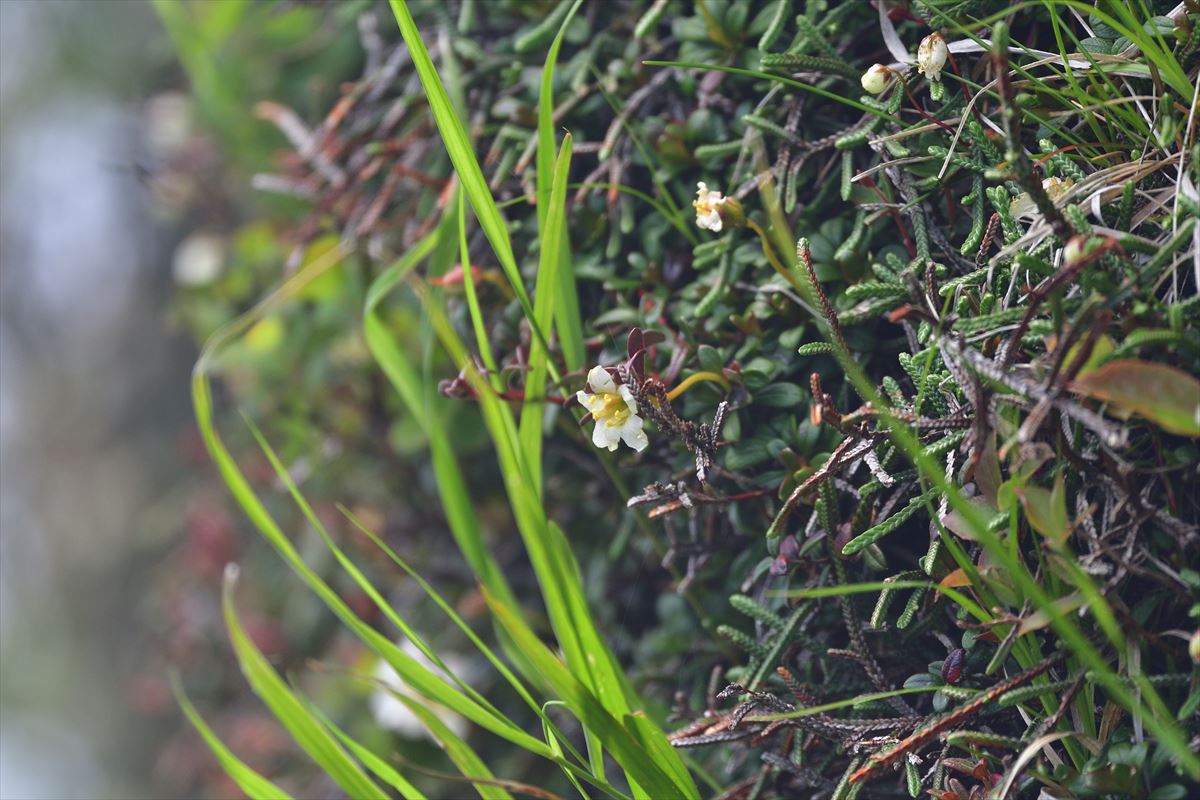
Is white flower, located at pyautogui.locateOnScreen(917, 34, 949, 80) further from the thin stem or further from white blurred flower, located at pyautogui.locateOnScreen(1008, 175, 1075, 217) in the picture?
the thin stem

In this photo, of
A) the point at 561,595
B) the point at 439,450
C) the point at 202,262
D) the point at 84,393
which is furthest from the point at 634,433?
the point at 84,393

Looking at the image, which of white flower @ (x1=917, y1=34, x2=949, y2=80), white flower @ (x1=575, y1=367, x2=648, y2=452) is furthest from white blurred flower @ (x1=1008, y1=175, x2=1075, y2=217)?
white flower @ (x1=575, y1=367, x2=648, y2=452)

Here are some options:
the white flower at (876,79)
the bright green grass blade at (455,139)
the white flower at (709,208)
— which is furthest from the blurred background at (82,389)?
the white flower at (876,79)

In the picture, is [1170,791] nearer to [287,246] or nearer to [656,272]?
[656,272]

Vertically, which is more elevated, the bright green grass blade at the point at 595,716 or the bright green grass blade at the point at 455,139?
the bright green grass blade at the point at 455,139

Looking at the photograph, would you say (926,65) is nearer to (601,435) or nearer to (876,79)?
(876,79)

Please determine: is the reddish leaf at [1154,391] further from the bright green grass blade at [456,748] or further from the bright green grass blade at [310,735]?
the bright green grass blade at [310,735]
